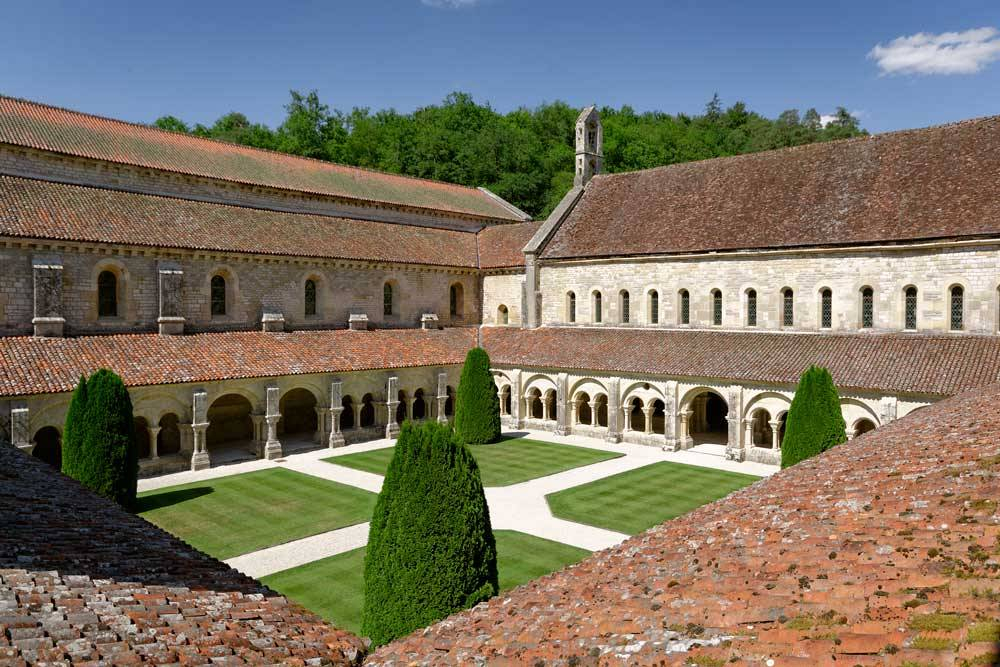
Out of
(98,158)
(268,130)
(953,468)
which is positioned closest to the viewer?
(953,468)

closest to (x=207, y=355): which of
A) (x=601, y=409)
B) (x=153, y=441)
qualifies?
(x=153, y=441)

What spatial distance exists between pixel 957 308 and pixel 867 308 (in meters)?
2.83

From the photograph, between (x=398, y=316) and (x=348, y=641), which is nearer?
(x=348, y=641)

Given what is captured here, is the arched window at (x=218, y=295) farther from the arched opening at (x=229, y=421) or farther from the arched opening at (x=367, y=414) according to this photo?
the arched opening at (x=367, y=414)

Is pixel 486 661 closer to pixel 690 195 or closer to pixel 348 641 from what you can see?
pixel 348 641

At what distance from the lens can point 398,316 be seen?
33969 millimetres

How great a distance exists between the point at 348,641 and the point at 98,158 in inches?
1084

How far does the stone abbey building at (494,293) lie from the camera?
23.2m

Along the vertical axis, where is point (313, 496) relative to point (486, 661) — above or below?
below

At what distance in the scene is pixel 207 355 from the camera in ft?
83.9

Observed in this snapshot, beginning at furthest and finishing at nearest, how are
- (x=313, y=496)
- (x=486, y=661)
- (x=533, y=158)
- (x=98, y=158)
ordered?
1. (x=533, y=158)
2. (x=98, y=158)
3. (x=313, y=496)
4. (x=486, y=661)

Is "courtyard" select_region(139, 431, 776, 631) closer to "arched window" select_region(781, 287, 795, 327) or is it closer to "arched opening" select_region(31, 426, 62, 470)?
"arched opening" select_region(31, 426, 62, 470)

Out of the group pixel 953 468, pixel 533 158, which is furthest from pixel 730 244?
pixel 533 158

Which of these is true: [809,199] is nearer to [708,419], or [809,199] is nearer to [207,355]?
[708,419]
